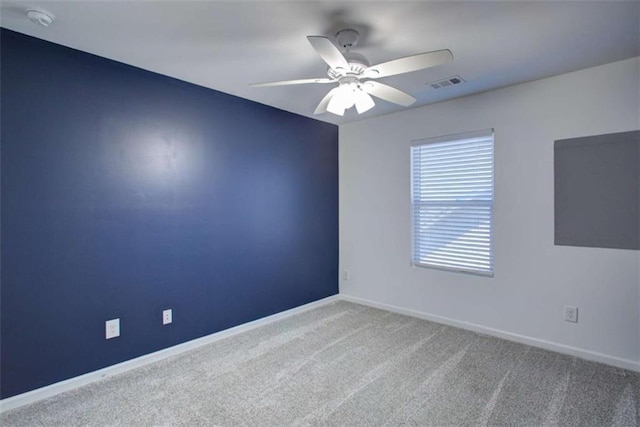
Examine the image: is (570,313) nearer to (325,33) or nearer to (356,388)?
(356,388)

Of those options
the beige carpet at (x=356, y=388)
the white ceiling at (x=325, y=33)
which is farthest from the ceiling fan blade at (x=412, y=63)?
the beige carpet at (x=356, y=388)

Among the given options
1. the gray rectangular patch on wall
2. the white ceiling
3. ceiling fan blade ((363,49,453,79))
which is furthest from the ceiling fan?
the gray rectangular patch on wall

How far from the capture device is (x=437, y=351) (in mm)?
2832

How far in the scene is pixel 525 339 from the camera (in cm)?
296

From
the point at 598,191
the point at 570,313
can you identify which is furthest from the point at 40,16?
the point at 570,313

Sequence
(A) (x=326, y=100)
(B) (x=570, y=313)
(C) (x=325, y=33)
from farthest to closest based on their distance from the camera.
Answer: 1. (B) (x=570, y=313)
2. (A) (x=326, y=100)
3. (C) (x=325, y=33)

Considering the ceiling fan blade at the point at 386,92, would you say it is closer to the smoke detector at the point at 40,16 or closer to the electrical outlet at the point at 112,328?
the smoke detector at the point at 40,16

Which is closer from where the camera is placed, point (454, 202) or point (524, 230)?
point (524, 230)

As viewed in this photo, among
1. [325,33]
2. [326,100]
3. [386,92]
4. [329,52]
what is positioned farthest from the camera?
[326,100]

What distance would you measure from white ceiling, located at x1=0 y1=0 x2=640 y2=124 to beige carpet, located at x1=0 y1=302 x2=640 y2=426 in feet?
7.62

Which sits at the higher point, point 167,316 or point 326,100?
point 326,100

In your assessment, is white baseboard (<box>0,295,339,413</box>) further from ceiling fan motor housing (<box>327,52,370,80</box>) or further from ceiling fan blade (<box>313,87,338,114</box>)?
ceiling fan motor housing (<box>327,52,370,80</box>)

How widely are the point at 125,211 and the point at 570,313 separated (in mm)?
3685

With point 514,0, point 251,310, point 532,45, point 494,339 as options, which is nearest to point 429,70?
point 532,45
